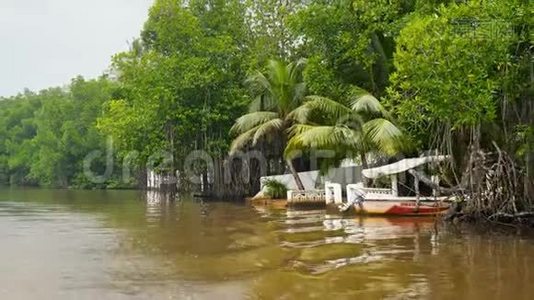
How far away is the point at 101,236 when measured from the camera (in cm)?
1419

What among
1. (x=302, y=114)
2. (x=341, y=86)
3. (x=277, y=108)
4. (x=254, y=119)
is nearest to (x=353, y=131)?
(x=341, y=86)

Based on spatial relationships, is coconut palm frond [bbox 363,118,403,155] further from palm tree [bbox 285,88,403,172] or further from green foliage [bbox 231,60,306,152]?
green foliage [bbox 231,60,306,152]

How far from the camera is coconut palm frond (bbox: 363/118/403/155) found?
16078mm

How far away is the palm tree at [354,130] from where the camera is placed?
16.3 metres

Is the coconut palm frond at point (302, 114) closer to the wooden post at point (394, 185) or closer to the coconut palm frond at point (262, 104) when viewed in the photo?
the coconut palm frond at point (262, 104)

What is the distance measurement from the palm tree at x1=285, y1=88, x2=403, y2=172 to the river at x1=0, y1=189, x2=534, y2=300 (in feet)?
7.54

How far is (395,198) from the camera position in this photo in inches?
649

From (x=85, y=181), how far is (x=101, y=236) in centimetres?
4056

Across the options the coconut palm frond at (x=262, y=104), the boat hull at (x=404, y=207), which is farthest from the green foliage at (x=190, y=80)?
the boat hull at (x=404, y=207)

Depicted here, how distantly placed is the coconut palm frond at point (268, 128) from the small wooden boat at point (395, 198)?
19.0 ft

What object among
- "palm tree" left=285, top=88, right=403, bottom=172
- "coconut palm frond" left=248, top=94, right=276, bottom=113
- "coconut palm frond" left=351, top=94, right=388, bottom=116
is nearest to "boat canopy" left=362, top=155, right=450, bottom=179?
"palm tree" left=285, top=88, right=403, bottom=172

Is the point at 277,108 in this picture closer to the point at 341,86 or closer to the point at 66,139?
the point at 341,86

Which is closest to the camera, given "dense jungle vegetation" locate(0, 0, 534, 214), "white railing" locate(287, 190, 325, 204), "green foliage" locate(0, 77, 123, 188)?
"dense jungle vegetation" locate(0, 0, 534, 214)

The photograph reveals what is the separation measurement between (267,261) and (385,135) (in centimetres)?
733
